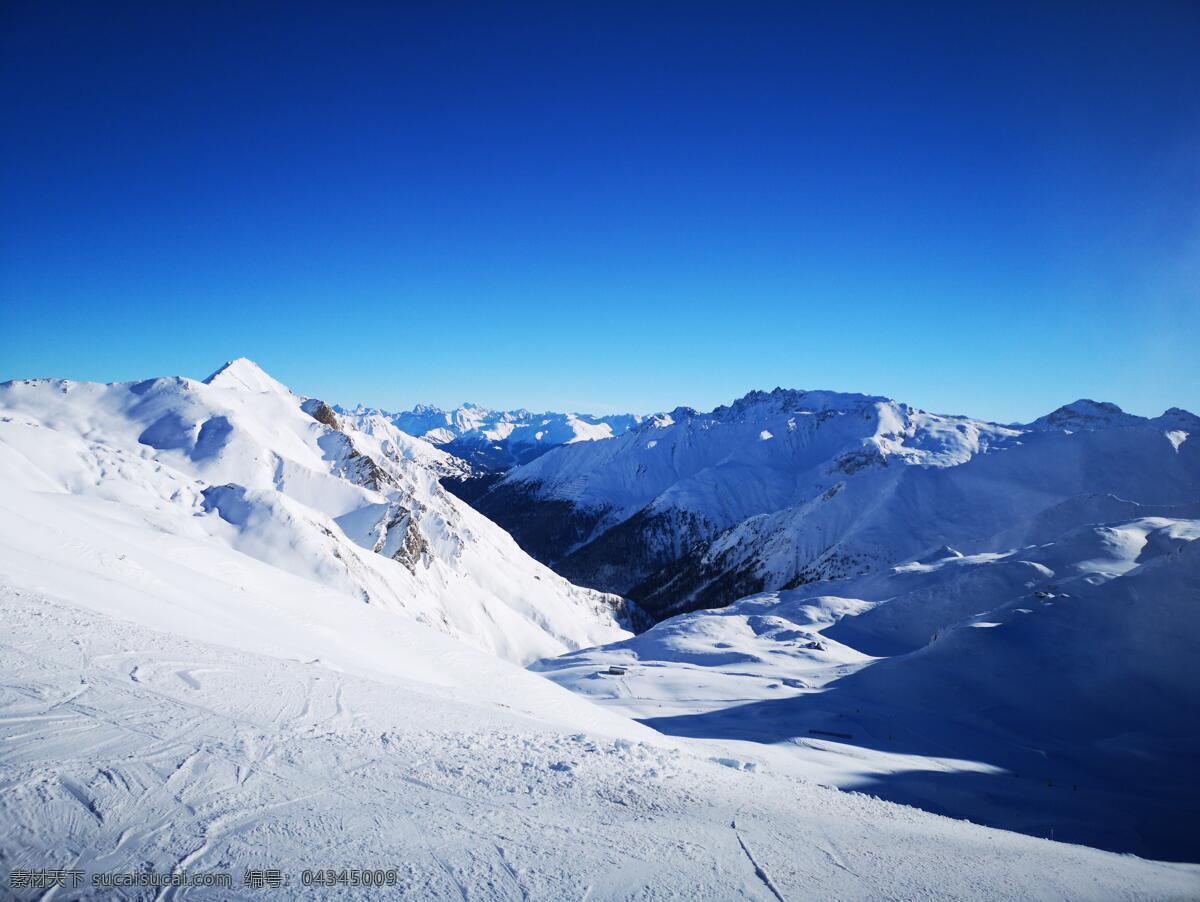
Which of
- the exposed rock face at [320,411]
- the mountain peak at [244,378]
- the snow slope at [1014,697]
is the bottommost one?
the snow slope at [1014,697]

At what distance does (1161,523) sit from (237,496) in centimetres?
7493

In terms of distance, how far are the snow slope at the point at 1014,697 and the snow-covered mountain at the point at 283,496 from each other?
80.6 ft

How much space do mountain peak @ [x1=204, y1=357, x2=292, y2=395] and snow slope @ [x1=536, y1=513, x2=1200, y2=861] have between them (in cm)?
7715

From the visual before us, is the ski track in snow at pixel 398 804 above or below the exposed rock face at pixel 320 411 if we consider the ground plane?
below

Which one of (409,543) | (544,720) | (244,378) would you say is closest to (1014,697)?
(544,720)

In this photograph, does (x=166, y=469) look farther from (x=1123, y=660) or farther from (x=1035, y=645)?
(x=1123, y=660)

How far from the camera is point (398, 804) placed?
24.0ft

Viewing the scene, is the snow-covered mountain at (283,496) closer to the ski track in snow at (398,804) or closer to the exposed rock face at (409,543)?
the exposed rock face at (409,543)

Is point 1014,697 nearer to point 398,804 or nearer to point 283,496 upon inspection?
point 398,804

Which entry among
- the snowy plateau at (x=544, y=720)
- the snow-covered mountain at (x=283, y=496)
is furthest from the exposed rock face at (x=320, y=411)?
the snowy plateau at (x=544, y=720)

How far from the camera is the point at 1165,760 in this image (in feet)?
74.2

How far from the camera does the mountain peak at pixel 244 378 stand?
9306cm

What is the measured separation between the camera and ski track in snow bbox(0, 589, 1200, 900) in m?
6.09

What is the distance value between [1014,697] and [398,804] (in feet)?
106
